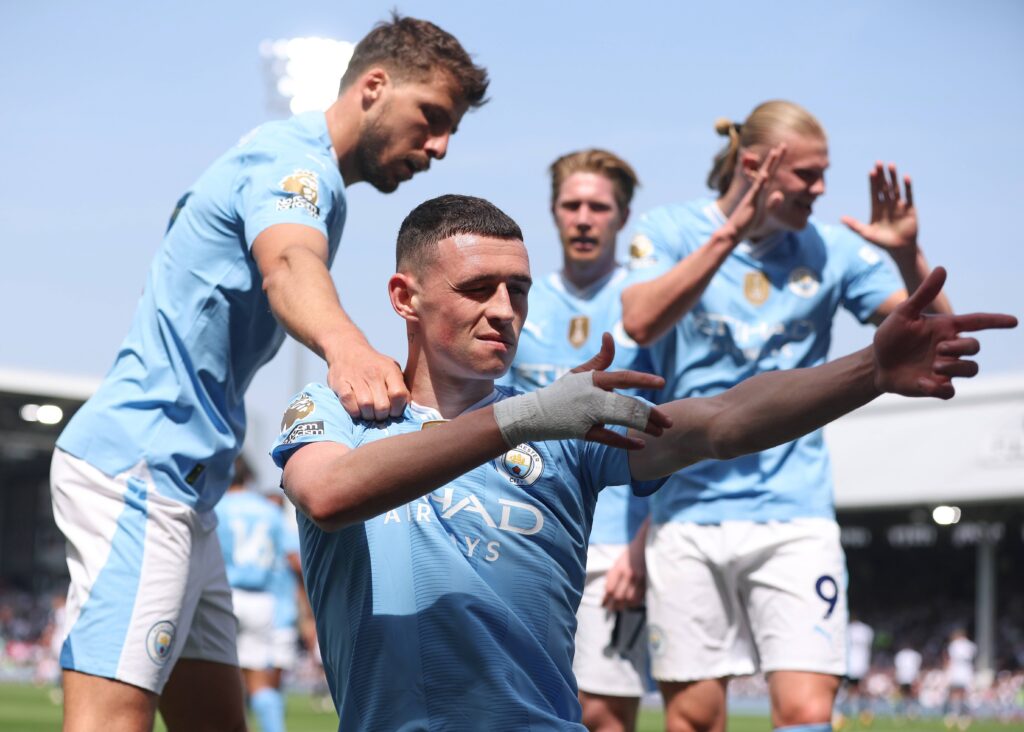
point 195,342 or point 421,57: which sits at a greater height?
point 421,57

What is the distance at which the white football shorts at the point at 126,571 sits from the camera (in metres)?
3.80

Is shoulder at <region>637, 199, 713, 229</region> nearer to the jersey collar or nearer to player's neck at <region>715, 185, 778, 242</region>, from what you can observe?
player's neck at <region>715, 185, 778, 242</region>

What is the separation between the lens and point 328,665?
3219 mm

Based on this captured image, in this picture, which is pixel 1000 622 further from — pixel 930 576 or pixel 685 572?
pixel 685 572

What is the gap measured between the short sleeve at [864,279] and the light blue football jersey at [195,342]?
94.8 inches

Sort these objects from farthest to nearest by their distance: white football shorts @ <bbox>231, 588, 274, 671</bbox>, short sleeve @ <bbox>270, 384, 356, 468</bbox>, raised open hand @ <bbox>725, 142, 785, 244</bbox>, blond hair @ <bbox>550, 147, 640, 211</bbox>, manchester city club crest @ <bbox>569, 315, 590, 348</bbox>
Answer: white football shorts @ <bbox>231, 588, 274, 671</bbox>
blond hair @ <bbox>550, 147, 640, 211</bbox>
manchester city club crest @ <bbox>569, 315, 590, 348</bbox>
raised open hand @ <bbox>725, 142, 785, 244</bbox>
short sleeve @ <bbox>270, 384, 356, 468</bbox>

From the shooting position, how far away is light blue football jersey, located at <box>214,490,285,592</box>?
11.9 metres

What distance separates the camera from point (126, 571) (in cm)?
387

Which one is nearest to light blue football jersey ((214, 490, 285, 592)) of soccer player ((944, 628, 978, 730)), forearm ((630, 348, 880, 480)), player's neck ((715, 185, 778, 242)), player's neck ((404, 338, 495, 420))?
player's neck ((715, 185, 778, 242))

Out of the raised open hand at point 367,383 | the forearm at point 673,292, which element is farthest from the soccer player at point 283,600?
the raised open hand at point 367,383

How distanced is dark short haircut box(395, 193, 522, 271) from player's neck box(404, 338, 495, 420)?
23 centimetres

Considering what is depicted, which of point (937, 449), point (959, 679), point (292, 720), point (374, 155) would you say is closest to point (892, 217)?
point (374, 155)

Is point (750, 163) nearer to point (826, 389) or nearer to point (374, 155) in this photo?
point (374, 155)

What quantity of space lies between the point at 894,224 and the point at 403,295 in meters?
2.56
